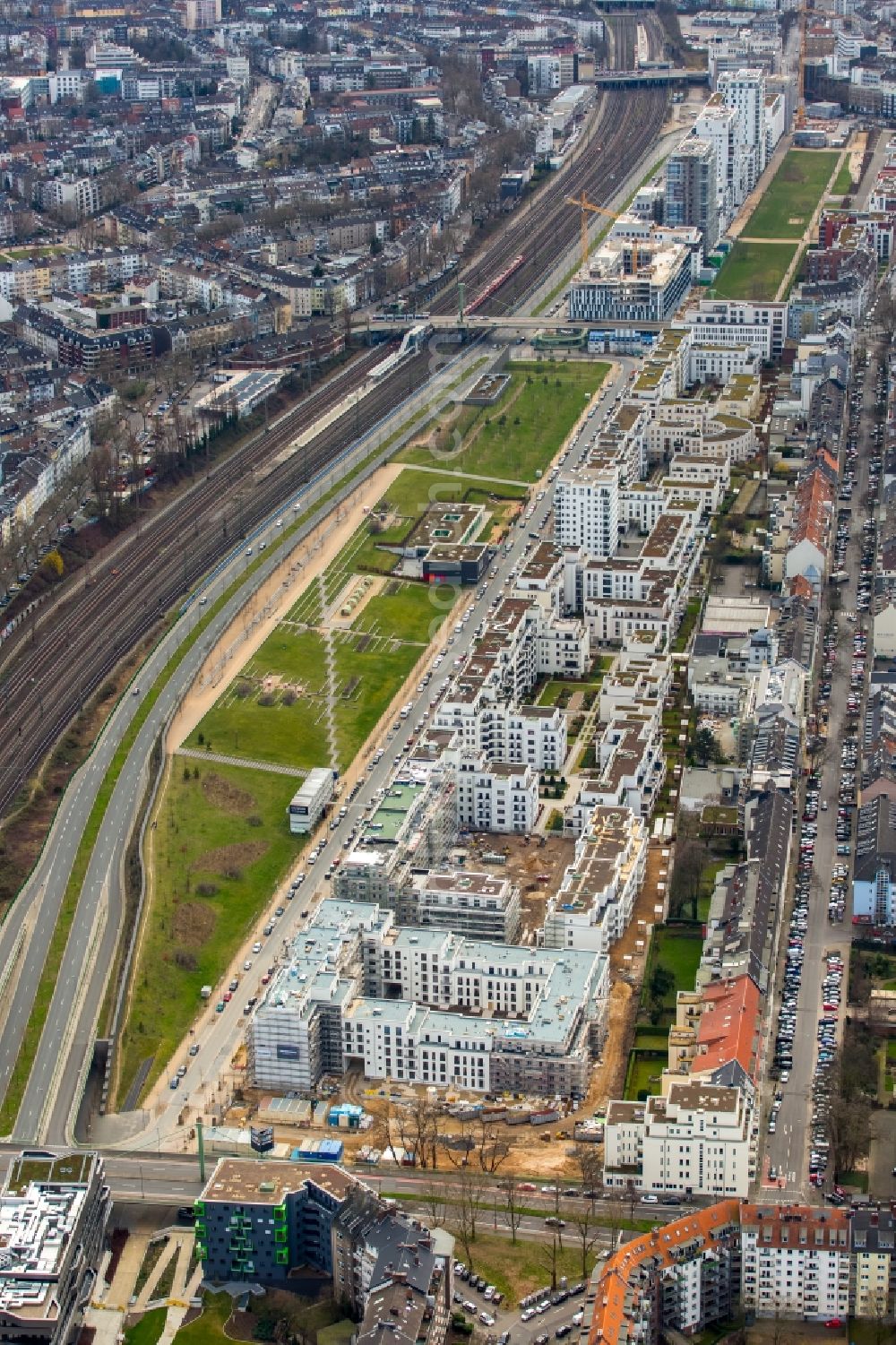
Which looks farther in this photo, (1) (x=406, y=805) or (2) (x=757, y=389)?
(2) (x=757, y=389)

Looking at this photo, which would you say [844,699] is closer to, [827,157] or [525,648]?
[525,648]

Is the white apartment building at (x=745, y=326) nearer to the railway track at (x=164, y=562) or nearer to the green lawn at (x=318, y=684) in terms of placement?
the railway track at (x=164, y=562)

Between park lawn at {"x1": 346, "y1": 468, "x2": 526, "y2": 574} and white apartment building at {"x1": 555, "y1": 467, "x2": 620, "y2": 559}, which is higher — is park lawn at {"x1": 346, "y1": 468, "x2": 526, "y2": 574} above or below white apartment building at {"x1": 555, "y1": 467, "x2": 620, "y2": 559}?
below

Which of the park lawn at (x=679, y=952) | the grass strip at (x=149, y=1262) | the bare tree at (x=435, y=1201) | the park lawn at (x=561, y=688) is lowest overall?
the grass strip at (x=149, y=1262)

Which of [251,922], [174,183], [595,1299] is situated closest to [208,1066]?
[251,922]

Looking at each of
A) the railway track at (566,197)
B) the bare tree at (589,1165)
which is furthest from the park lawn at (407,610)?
the railway track at (566,197)

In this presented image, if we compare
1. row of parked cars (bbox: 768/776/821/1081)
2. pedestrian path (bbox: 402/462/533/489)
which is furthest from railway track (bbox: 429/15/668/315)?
row of parked cars (bbox: 768/776/821/1081)

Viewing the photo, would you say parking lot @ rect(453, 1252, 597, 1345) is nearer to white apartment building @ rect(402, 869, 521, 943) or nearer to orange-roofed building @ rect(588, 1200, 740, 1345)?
orange-roofed building @ rect(588, 1200, 740, 1345)
